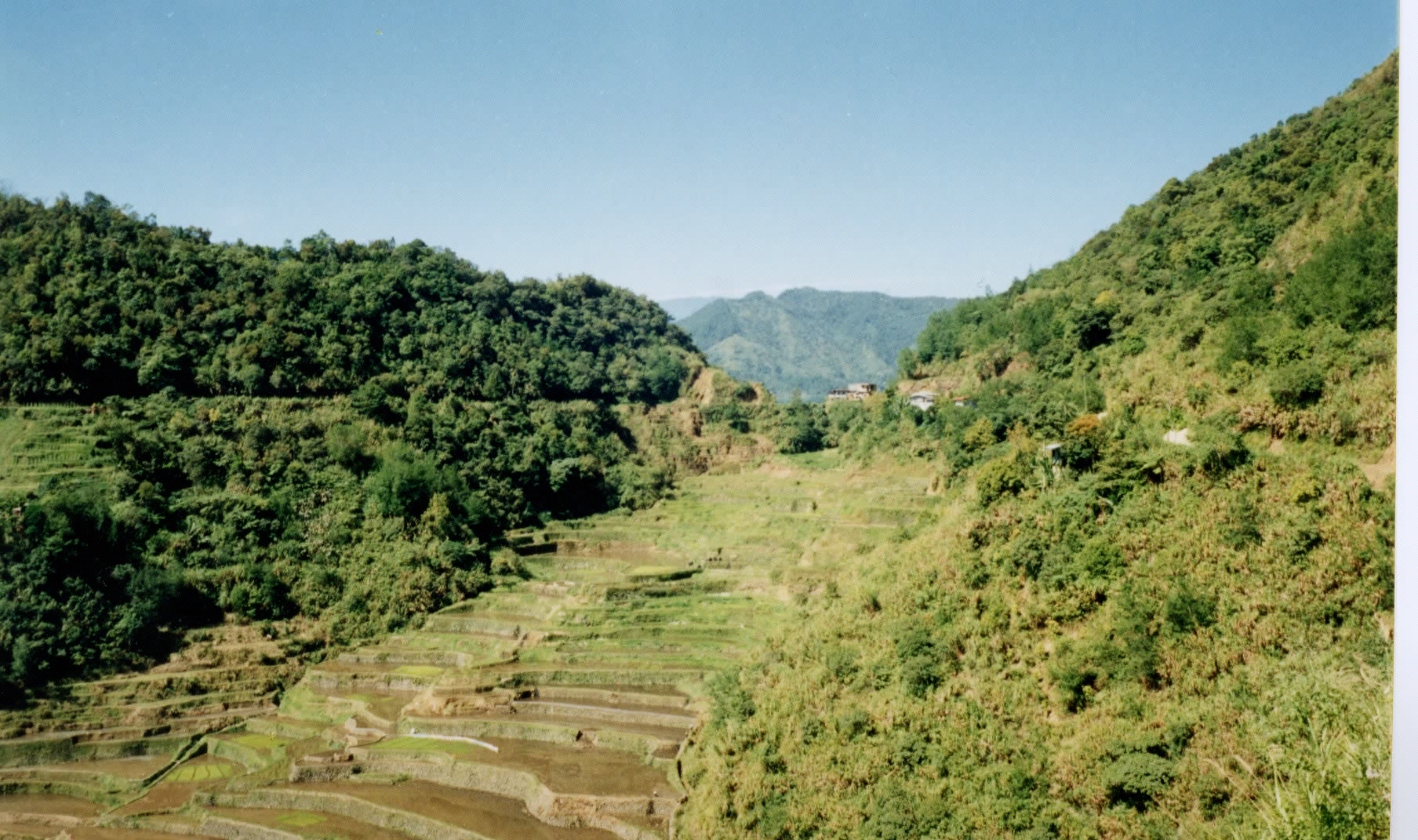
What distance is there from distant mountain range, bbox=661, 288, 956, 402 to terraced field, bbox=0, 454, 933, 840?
366 ft

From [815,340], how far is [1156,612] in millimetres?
167691

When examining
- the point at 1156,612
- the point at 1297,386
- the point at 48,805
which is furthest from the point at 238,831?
the point at 1297,386

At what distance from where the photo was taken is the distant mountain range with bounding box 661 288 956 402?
155375mm

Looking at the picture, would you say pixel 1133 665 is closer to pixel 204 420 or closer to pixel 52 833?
pixel 52 833

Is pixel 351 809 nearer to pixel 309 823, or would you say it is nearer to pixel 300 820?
pixel 309 823

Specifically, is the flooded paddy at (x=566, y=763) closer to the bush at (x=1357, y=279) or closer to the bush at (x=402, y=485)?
the bush at (x=402, y=485)

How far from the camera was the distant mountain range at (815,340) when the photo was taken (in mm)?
155375

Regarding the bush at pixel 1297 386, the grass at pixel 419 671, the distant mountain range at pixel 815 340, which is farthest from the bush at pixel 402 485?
the distant mountain range at pixel 815 340

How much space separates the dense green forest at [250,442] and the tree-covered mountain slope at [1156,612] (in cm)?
Result: 1641

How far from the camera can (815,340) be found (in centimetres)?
17938

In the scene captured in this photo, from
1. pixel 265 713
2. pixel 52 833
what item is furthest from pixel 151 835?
pixel 265 713

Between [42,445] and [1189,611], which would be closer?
[1189,611]

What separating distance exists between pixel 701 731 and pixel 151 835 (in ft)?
38.3

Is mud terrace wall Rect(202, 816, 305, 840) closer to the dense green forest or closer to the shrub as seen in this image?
the dense green forest
